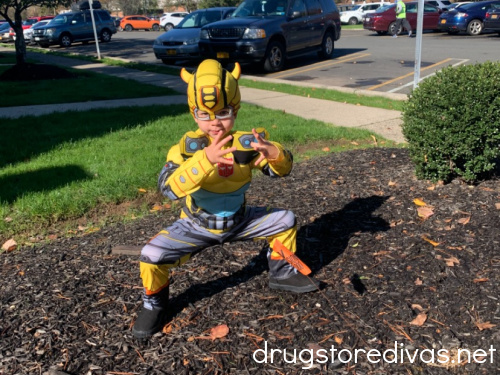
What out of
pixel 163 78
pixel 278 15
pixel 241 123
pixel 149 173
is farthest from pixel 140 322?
pixel 278 15

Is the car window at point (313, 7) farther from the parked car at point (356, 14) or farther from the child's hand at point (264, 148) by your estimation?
the parked car at point (356, 14)

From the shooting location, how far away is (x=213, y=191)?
9.04 feet

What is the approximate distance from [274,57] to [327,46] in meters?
3.10

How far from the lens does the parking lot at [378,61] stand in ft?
41.0

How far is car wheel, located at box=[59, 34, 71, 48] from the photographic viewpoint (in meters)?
26.5

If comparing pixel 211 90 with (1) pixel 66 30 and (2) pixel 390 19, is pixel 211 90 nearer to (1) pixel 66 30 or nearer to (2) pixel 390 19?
(2) pixel 390 19

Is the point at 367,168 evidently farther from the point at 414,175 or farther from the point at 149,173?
the point at 149,173

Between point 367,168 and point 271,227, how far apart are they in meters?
2.47

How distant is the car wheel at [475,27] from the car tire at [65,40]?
19.5m

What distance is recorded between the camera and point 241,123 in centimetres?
721

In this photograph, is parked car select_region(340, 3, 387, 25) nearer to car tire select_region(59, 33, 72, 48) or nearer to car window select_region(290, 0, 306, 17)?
car tire select_region(59, 33, 72, 48)

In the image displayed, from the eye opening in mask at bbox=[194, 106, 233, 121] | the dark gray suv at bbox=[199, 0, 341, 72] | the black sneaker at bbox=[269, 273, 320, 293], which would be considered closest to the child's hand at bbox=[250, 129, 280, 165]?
the eye opening in mask at bbox=[194, 106, 233, 121]

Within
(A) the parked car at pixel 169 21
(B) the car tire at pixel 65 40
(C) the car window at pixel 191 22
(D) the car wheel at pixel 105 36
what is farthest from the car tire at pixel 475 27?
(A) the parked car at pixel 169 21

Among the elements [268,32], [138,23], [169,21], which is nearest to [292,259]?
[268,32]
